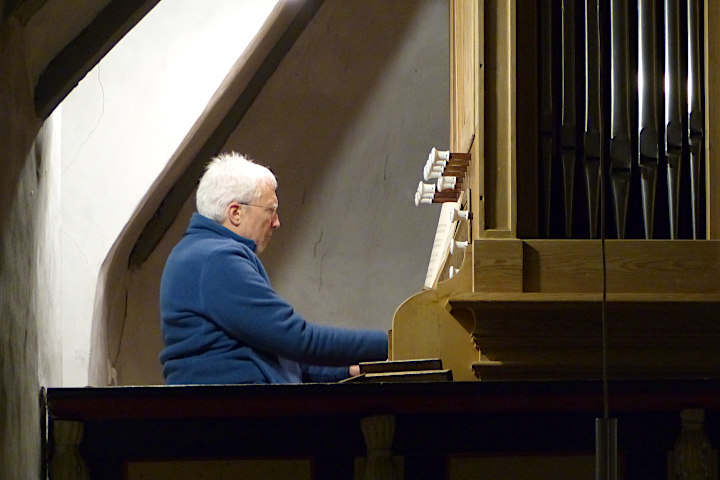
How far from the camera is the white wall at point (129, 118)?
5629 millimetres

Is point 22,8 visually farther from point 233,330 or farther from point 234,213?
point 234,213

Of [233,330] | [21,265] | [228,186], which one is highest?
[228,186]

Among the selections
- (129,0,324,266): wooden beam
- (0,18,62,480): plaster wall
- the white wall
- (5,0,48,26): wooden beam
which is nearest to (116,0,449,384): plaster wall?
(129,0,324,266): wooden beam

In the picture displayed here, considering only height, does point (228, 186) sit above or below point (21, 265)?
above

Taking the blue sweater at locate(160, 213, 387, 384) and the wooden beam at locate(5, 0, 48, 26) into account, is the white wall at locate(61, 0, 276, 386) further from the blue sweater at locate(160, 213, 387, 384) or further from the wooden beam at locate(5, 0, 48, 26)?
the wooden beam at locate(5, 0, 48, 26)

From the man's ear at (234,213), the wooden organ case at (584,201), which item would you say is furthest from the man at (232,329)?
the wooden organ case at (584,201)

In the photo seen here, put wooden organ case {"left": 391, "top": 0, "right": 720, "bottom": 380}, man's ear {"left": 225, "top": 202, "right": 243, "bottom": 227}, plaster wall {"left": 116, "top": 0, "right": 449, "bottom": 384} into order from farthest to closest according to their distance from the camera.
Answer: plaster wall {"left": 116, "top": 0, "right": 449, "bottom": 384}, man's ear {"left": 225, "top": 202, "right": 243, "bottom": 227}, wooden organ case {"left": 391, "top": 0, "right": 720, "bottom": 380}

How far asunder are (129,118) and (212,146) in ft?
3.35

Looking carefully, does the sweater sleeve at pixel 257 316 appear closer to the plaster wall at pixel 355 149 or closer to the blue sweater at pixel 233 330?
the blue sweater at pixel 233 330

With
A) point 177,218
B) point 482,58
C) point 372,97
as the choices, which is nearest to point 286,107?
point 372,97

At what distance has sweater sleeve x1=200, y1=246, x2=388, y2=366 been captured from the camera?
3480mm

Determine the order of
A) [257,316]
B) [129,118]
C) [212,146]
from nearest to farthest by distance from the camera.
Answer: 1. [257,316]
2. [129,118]
3. [212,146]

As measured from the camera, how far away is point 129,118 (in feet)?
18.7

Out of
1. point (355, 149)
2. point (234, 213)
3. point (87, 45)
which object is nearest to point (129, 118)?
point (355, 149)
